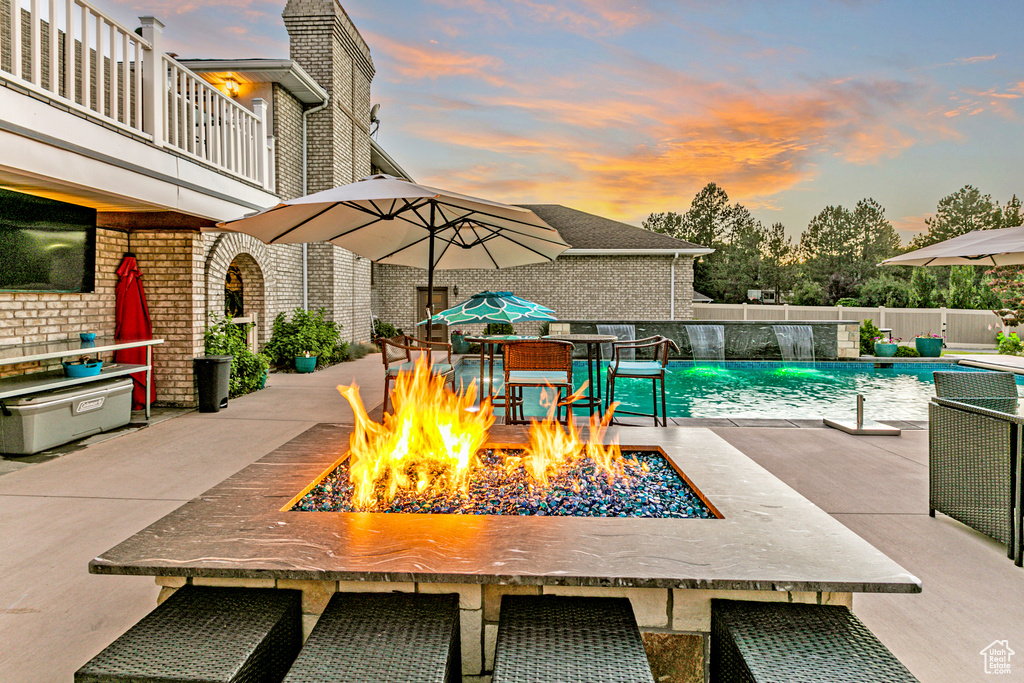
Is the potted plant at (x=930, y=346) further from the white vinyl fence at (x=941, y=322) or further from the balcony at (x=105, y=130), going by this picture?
the balcony at (x=105, y=130)

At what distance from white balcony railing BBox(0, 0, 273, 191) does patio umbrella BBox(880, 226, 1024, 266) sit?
9172 millimetres

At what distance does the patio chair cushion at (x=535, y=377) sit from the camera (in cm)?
570

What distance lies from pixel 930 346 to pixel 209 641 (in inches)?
701

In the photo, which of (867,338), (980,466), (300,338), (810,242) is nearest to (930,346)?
(867,338)

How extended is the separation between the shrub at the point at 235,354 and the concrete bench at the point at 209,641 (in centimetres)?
662

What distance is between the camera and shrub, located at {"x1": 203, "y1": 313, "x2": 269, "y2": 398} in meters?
7.86

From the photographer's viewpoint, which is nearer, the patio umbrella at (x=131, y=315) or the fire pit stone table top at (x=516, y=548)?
the fire pit stone table top at (x=516, y=548)

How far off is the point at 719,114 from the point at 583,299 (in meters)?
7.26

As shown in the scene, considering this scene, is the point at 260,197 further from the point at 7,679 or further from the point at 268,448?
the point at 7,679

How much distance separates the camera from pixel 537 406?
8.43 meters

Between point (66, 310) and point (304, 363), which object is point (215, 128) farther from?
point (304, 363)

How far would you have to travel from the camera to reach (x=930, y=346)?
14703 mm

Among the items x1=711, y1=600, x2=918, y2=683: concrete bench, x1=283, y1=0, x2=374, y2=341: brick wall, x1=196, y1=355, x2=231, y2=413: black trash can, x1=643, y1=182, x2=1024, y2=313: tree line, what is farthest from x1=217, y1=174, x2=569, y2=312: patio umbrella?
x1=643, y1=182, x2=1024, y2=313: tree line

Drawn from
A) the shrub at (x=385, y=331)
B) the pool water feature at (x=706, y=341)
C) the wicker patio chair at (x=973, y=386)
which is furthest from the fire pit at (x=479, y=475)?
the shrub at (x=385, y=331)
